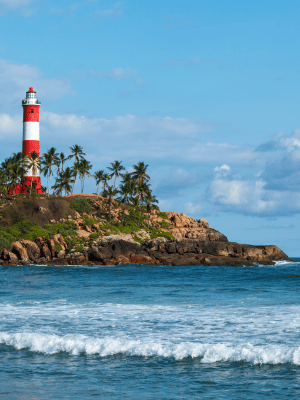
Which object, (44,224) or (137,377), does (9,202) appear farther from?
(137,377)

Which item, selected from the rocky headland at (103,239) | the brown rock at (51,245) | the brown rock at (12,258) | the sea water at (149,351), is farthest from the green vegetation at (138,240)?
the sea water at (149,351)

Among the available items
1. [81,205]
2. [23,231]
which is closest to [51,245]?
[23,231]

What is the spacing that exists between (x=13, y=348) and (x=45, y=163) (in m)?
73.1

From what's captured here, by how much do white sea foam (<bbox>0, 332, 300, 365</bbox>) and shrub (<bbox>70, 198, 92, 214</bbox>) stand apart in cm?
6750

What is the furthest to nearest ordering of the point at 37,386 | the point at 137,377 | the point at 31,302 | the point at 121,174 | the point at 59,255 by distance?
the point at 121,174
the point at 59,255
the point at 31,302
the point at 137,377
the point at 37,386

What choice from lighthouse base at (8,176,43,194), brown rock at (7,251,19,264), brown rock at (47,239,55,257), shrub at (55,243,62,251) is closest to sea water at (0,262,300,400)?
brown rock at (7,251,19,264)

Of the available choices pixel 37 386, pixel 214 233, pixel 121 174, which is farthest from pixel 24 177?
pixel 37 386

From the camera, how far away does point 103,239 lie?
7112cm

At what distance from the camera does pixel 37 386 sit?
9.87 m

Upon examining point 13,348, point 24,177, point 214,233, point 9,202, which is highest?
point 24,177

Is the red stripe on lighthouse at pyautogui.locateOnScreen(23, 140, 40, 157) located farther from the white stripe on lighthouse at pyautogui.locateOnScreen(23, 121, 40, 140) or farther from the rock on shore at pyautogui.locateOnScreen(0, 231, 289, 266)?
the rock on shore at pyautogui.locateOnScreen(0, 231, 289, 266)

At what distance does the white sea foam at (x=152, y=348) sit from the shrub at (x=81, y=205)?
67.5 metres

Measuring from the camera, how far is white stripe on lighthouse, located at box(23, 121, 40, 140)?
77875mm

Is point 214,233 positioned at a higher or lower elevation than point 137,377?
higher
